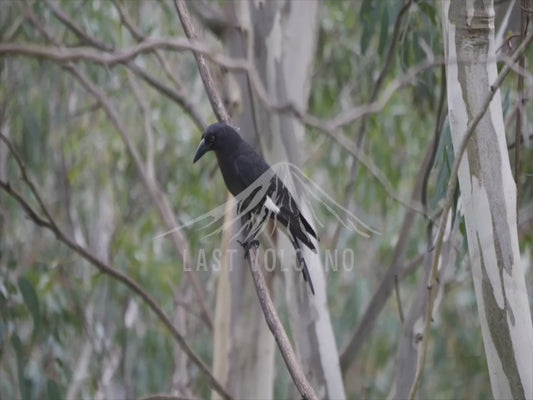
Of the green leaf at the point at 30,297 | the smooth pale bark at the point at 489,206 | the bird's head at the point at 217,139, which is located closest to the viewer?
the smooth pale bark at the point at 489,206

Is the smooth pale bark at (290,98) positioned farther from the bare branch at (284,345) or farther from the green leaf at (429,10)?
the bare branch at (284,345)

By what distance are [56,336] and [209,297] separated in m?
1.61

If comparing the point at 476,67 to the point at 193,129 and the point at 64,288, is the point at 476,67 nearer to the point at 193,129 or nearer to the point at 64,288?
the point at 64,288

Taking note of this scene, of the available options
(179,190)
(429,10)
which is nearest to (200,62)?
(429,10)

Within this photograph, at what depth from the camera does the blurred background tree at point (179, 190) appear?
10.9ft

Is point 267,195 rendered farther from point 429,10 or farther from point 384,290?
point 429,10

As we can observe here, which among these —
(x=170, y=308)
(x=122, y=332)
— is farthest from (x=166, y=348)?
(x=170, y=308)

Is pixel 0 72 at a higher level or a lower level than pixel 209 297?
higher

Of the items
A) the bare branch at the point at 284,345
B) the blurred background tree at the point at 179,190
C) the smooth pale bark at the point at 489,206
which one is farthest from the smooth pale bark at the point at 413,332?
the bare branch at the point at 284,345

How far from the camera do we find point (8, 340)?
3633mm

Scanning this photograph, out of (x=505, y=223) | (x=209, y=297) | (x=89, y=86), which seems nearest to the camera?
(x=505, y=223)

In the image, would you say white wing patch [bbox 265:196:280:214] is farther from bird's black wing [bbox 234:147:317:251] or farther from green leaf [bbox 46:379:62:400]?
green leaf [bbox 46:379:62:400]

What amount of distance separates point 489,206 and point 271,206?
2.72 feet

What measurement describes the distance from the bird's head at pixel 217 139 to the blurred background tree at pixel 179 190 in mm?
381
